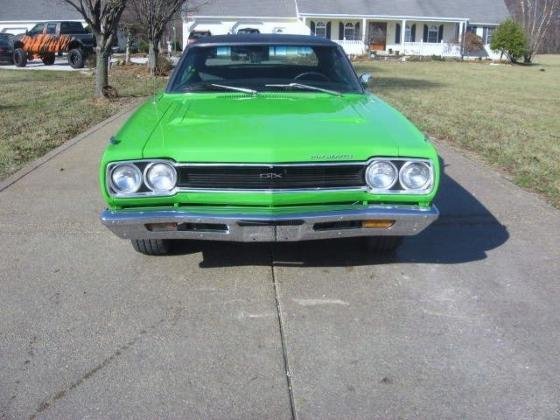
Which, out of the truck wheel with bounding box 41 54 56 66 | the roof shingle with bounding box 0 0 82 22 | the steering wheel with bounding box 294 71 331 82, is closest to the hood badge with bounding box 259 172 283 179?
the steering wheel with bounding box 294 71 331 82

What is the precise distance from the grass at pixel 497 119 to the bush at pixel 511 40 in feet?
58.9

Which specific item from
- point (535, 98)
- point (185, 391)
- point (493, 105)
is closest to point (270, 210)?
point (185, 391)

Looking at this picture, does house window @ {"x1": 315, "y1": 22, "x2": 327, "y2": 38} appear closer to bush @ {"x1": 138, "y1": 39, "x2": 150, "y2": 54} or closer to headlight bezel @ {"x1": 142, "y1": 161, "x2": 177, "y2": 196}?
bush @ {"x1": 138, "y1": 39, "x2": 150, "y2": 54}

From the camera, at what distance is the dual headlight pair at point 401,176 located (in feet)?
12.2

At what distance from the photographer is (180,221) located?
3.64 m

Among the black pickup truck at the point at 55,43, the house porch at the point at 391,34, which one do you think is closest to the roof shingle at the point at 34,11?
the house porch at the point at 391,34

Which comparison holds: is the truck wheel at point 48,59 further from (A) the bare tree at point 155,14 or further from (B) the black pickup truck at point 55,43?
(A) the bare tree at point 155,14

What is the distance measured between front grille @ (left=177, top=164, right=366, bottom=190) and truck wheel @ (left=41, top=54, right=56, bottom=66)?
80.1 ft

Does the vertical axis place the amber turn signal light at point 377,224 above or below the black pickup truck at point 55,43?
below

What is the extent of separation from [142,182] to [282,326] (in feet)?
3.86

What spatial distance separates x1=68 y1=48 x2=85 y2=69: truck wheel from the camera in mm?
23906

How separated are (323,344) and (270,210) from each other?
0.84 m

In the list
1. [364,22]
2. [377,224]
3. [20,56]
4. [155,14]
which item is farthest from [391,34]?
[377,224]

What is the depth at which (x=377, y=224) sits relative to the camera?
3.78 meters
